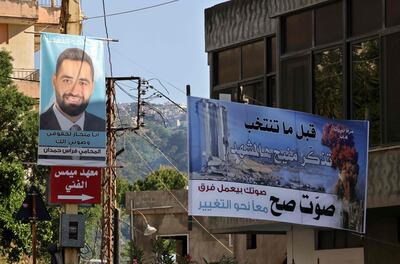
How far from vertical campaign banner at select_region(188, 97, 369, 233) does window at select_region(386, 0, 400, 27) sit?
221 centimetres

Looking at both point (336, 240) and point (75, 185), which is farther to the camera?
point (336, 240)

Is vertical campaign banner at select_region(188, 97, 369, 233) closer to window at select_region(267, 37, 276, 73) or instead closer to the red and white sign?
the red and white sign

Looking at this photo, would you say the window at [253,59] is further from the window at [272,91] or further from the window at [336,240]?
the window at [336,240]

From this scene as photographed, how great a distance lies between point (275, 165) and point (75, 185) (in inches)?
192

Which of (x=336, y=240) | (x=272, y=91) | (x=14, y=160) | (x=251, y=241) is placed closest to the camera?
(x=336, y=240)

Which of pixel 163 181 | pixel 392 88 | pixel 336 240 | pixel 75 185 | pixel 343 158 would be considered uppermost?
pixel 163 181

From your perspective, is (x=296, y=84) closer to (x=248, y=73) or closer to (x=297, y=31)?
(x=297, y=31)

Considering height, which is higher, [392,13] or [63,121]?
[392,13]

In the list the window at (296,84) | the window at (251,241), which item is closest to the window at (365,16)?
the window at (296,84)

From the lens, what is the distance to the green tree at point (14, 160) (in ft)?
177

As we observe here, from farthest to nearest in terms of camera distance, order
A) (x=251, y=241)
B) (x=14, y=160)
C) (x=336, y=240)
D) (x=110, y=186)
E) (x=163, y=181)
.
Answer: (x=163, y=181), (x=14, y=160), (x=110, y=186), (x=251, y=241), (x=336, y=240)

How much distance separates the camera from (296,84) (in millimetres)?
25484

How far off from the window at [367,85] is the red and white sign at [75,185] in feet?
15.7

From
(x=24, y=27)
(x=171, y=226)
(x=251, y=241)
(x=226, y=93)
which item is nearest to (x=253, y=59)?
(x=226, y=93)
